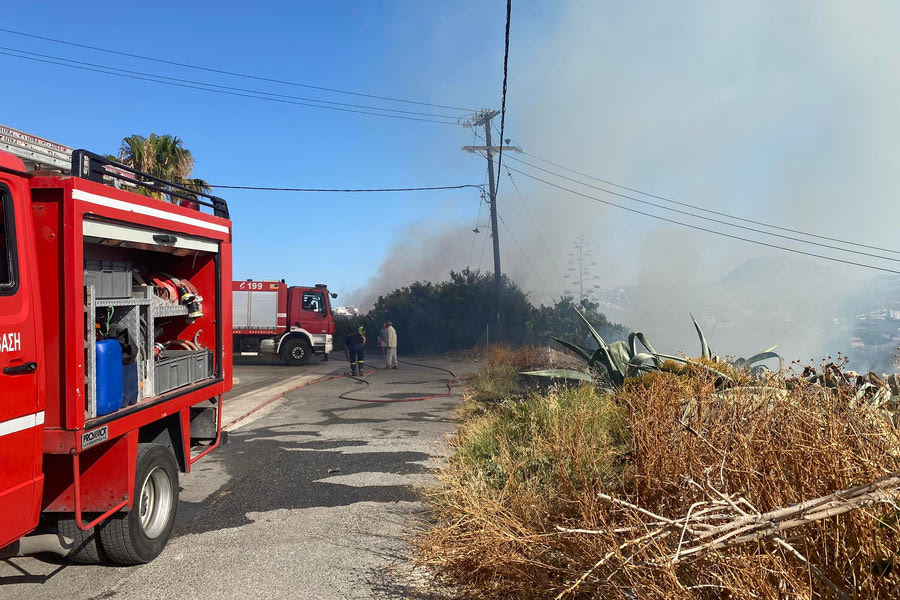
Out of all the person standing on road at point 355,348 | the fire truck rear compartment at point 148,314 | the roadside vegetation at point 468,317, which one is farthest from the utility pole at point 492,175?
the fire truck rear compartment at point 148,314

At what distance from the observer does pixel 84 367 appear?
3.80m

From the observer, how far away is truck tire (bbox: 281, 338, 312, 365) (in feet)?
73.7

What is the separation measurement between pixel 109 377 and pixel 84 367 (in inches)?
10.3

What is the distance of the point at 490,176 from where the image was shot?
27.4 meters

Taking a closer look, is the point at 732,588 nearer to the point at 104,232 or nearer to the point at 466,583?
the point at 466,583

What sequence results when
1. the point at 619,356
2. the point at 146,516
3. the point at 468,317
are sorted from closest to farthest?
the point at 146,516 → the point at 619,356 → the point at 468,317

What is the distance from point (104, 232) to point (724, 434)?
4.07 meters

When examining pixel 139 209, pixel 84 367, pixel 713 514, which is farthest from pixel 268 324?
pixel 713 514

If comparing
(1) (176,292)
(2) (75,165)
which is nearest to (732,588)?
(2) (75,165)

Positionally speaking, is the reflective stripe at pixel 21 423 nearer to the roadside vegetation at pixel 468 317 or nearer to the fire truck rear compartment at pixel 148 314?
the fire truck rear compartment at pixel 148 314

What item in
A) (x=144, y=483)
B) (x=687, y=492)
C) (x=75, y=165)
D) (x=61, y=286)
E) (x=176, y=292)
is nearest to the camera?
(x=687, y=492)

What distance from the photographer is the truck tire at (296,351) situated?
22.5 metres

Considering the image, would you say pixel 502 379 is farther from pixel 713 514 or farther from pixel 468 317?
pixel 468 317

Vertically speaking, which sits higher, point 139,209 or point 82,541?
point 139,209
